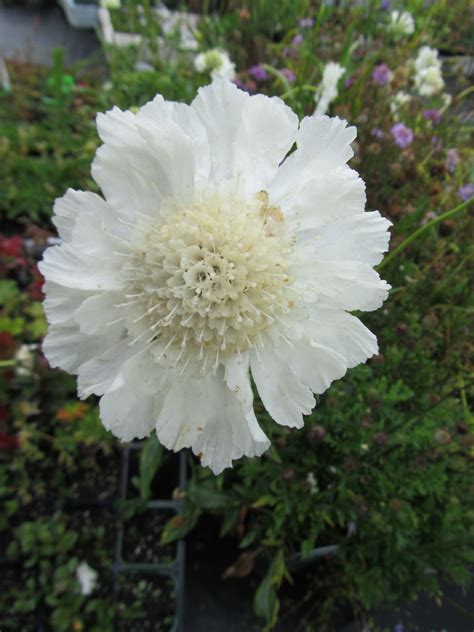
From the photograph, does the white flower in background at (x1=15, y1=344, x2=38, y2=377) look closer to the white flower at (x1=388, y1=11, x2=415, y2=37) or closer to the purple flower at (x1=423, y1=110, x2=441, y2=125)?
the purple flower at (x1=423, y1=110, x2=441, y2=125)

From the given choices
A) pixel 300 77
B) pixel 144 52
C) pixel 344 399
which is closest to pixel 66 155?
pixel 144 52

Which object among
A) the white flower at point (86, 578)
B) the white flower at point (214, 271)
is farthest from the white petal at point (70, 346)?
the white flower at point (86, 578)

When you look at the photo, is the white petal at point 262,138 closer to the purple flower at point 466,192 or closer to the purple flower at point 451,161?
the purple flower at point 466,192

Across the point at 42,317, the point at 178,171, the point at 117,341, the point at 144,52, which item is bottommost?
the point at 117,341

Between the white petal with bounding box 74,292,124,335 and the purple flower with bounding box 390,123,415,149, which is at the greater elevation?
the purple flower with bounding box 390,123,415,149

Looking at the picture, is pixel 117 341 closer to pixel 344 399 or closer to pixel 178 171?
pixel 178 171

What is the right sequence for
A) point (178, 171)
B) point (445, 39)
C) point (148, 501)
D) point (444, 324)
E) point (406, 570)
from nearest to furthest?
point (178, 171) → point (406, 570) → point (444, 324) → point (148, 501) → point (445, 39)

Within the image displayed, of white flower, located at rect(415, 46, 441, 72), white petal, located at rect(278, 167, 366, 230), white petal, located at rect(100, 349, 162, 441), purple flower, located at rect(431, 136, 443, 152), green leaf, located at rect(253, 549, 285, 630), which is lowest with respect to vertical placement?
green leaf, located at rect(253, 549, 285, 630)

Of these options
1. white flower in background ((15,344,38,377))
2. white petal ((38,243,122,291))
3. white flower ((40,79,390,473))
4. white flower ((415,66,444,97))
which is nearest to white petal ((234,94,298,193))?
white flower ((40,79,390,473))
